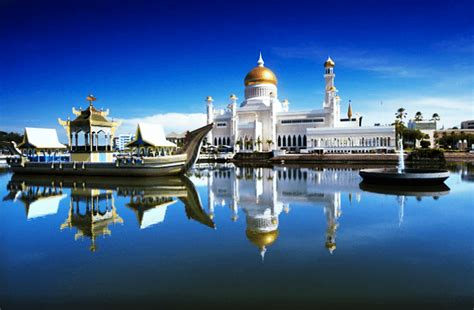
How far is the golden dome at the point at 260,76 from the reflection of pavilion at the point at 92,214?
44.3 metres

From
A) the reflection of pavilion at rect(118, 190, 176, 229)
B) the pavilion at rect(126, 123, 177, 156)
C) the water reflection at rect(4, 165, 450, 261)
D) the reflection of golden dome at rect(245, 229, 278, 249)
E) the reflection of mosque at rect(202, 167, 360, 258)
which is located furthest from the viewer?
the pavilion at rect(126, 123, 177, 156)

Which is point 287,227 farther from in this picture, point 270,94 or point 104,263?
point 270,94

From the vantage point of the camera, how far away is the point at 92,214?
36.7 ft

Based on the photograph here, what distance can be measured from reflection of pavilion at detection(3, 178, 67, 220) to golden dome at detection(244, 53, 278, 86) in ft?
142

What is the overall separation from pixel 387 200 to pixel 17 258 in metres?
11.2

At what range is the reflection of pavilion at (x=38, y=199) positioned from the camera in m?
11.8

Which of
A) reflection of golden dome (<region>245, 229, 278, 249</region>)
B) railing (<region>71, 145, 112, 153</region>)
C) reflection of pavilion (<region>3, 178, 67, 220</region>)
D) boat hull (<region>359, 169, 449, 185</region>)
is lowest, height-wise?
reflection of pavilion (<region>3, 178, 67, 220</region>)

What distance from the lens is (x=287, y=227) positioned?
8.88 m

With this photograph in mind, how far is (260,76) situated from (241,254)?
173 feet

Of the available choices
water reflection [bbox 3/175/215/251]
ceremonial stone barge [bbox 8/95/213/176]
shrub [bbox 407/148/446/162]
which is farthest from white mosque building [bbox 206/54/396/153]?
water reflection [bbox 3/175/215/251]

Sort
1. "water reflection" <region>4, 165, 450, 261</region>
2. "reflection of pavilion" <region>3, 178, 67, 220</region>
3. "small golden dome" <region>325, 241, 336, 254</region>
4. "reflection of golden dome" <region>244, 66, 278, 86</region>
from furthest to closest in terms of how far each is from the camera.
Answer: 1. "reflection of golden dome" <region>244, 66, 278, 86</region>
2. "reflection of pavilion" <region>3, 178, 67, 220</region>
3. "water reflection" <region>4, 165, 450, 261</region>
4. "small golden dome" <region>325, 241, 336, 254</region>

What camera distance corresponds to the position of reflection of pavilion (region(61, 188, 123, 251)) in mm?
8797

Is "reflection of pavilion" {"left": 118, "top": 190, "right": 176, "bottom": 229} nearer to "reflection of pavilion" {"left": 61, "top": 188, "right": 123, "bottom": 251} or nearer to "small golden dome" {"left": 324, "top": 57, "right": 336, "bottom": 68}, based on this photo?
"reflection of pavilion" {"left": 61, "top": 188, "right": 123, "bottom": 251}

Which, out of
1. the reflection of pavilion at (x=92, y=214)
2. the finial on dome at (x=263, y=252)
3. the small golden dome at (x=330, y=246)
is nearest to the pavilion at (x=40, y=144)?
the reflection of pavilion at (x=92, y=214)
